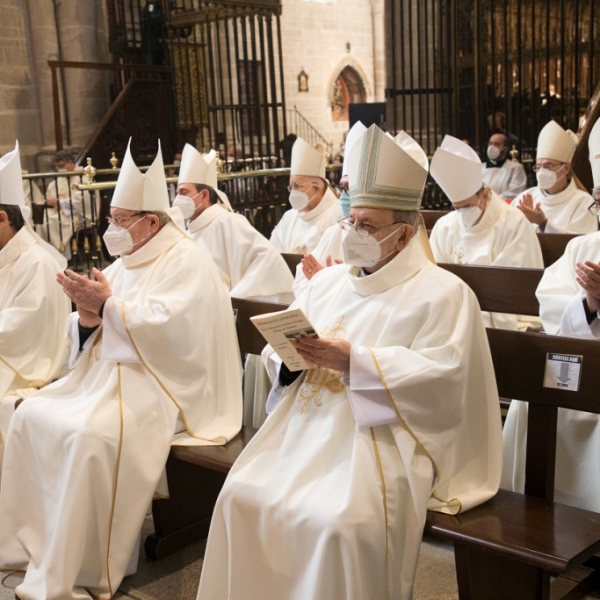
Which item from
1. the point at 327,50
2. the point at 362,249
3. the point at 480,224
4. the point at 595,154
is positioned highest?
the point at 327,50

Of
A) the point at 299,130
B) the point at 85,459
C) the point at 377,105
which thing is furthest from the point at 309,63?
the point at 85,459

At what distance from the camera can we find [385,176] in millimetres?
3264

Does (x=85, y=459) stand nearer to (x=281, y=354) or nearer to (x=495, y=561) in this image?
(x=281, y=354)

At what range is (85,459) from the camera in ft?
12.1

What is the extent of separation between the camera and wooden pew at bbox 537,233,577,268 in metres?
6.22

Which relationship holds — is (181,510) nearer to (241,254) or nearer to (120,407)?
(120,407)

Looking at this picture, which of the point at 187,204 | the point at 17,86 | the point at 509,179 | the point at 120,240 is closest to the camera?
the point at 120,240

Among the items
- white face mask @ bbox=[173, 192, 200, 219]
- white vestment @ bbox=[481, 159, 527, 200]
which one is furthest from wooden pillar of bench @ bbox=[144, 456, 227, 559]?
white vestment @ bbox=[481, 159, 527, 200]

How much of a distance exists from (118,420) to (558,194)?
4.94 metres

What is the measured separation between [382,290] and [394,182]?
41 centimetres

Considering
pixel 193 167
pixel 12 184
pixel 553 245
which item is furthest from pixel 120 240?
pixel 553 245

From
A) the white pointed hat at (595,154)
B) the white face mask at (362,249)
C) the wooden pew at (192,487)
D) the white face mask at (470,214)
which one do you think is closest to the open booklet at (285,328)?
the white face mask at (362,249)

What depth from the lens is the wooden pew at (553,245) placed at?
622 cm

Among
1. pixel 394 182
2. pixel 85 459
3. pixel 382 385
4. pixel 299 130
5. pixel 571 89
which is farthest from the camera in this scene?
pixel 299 130
